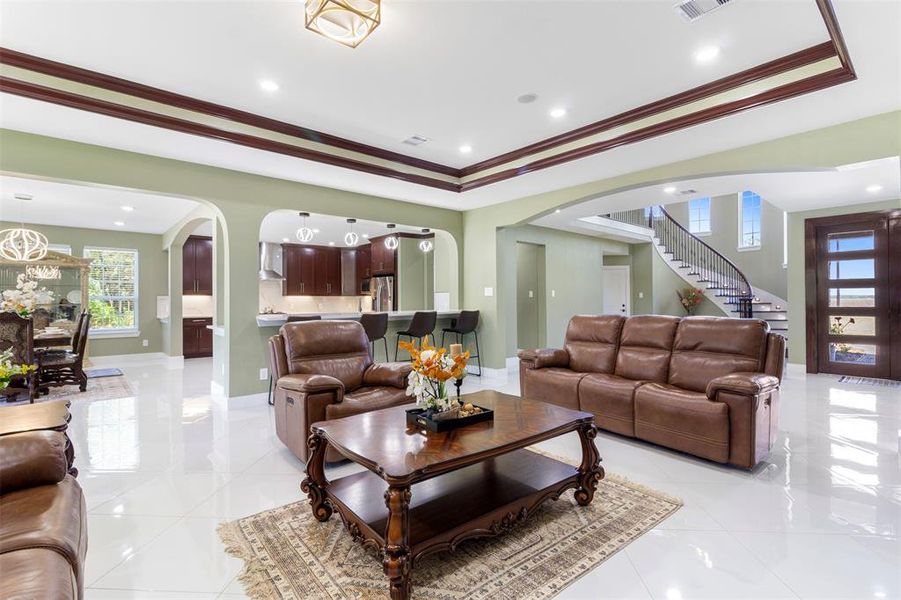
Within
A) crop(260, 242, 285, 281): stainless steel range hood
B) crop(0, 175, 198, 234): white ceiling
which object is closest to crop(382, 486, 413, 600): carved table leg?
crop(0, 175, 198, 234): white ceiling

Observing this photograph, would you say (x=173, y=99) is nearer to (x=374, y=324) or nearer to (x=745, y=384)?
(x=374, y=324)

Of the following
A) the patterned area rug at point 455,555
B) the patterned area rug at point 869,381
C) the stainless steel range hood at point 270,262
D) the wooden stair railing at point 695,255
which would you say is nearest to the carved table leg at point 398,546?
the patterned area rug at point 455,555

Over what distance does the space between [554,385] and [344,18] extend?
326 centimetres

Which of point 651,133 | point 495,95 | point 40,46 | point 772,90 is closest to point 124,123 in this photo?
point 40,46

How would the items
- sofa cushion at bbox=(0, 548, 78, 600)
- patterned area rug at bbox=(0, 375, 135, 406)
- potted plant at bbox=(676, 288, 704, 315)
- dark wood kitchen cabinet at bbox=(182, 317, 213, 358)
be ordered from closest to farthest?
sofa cushion at bbox=(0, 548, 78, 600)
patterned area rug at bbox=(0, 375, 135, 406)
dark wood kitchen cabinet at bbox=(182, 317, 213, 358)
potted plant at bbox=(676, 288, 704, 315)

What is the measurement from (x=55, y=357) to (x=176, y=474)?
417 cm

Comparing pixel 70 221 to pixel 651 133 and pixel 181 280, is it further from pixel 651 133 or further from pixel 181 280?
pixel 651 133

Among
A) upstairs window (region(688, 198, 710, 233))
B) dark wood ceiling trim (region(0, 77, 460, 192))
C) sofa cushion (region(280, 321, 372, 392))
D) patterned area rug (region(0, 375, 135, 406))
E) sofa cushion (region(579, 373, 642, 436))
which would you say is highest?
upstairs window (region(688, 198, 710, 233))

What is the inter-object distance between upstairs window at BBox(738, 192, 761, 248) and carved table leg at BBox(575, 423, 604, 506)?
10424mm

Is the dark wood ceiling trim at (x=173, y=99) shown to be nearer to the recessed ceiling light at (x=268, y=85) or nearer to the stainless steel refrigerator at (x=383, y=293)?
the recessed ceiling light at (x=268, y=85)

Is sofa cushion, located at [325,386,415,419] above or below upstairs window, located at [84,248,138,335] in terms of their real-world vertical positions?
below

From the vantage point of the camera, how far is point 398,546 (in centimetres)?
166

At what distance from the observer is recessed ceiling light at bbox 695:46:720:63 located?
276 cm

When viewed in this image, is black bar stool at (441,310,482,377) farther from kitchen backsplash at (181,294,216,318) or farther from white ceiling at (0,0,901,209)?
kitchen backsplash at (181,294,216,318)
